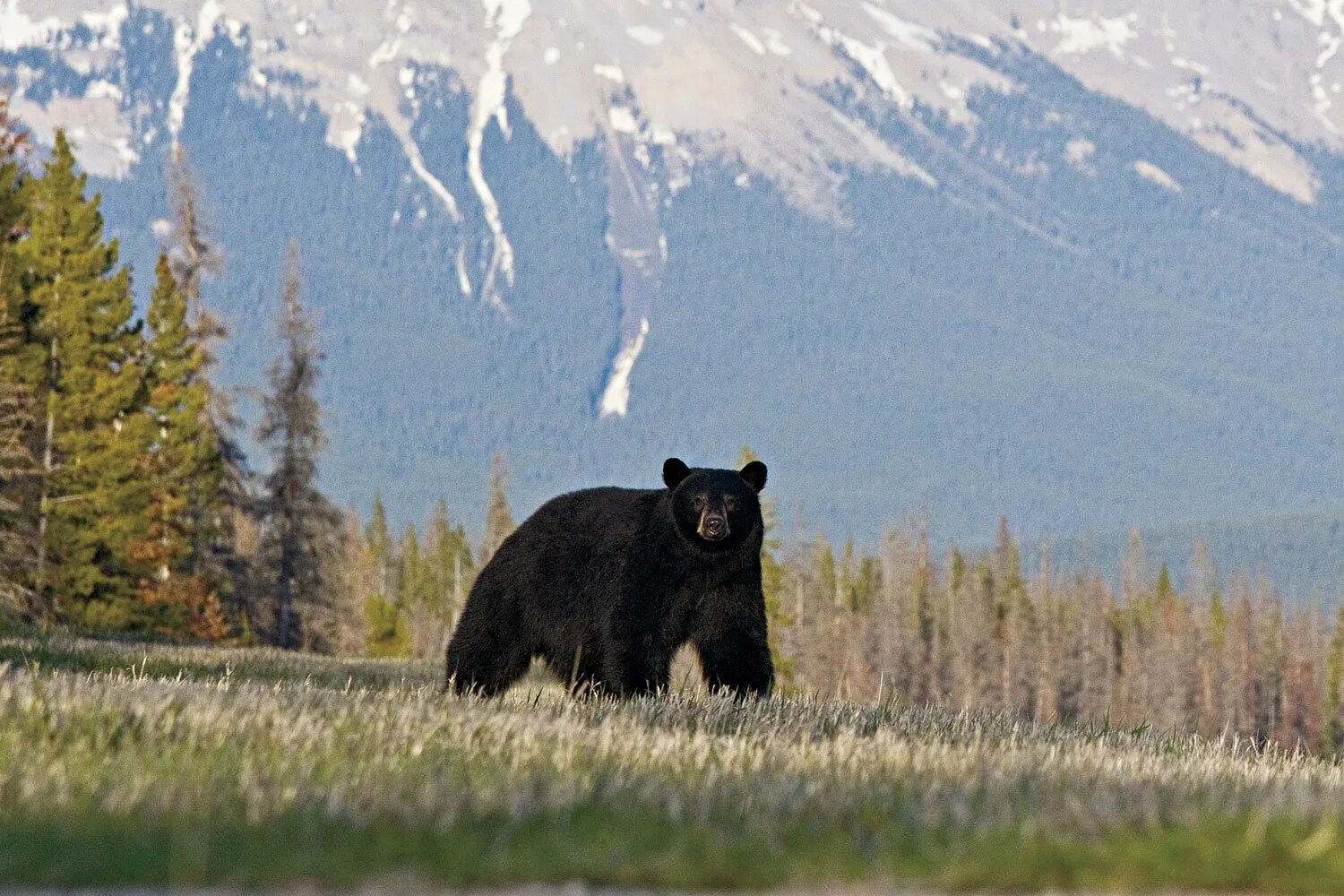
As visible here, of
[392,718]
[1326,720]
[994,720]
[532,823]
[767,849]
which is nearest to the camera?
[767,849]

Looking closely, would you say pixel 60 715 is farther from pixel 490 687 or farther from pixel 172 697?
pixel 490 687

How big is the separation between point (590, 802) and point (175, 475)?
159 feet

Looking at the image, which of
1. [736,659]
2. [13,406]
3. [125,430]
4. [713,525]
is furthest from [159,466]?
[713,525]

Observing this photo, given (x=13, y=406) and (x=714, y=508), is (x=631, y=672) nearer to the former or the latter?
(x=714, y=508)

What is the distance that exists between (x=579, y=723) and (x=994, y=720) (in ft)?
15.1

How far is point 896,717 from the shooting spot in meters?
13.1

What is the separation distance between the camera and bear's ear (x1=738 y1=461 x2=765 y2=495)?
1345 cm

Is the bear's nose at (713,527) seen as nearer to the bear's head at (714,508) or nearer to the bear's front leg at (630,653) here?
the bear's head at (714,508)

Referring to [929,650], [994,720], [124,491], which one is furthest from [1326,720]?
[994,720]

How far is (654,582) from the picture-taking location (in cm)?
1299

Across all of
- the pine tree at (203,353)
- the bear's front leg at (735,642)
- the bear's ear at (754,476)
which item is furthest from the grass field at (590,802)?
the pine tree at (203,353)

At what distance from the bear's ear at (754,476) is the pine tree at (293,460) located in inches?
2046

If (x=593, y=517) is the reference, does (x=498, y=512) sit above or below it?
below

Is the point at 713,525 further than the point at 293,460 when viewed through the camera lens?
No
